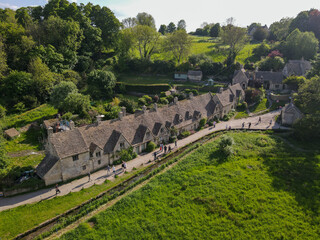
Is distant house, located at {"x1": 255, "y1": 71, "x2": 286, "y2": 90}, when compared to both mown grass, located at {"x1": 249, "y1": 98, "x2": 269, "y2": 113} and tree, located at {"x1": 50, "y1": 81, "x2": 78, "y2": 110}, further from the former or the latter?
tree, located at {"x1": 50, "y1": 81, "x2": 78, "y2": 110}

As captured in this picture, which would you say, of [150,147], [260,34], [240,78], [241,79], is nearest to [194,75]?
[240,78]

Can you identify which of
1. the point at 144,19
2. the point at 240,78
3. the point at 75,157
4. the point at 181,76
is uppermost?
the point at 144,19

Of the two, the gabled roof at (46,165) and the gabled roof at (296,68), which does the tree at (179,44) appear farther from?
the gabled roof at (46,165)

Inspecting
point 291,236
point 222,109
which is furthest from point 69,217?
point 222,109

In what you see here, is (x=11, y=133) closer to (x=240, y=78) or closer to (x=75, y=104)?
(x=75, y=104)

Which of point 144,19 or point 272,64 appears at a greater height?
point 144,19

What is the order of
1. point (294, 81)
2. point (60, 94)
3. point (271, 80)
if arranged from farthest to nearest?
point (271, 80), point (294, 81), point (60, 94)
